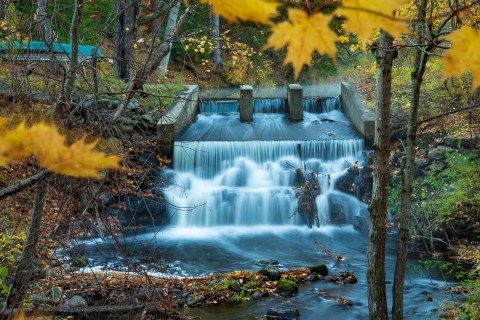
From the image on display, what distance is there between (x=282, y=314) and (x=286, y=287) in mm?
887

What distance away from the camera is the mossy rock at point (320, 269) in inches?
351

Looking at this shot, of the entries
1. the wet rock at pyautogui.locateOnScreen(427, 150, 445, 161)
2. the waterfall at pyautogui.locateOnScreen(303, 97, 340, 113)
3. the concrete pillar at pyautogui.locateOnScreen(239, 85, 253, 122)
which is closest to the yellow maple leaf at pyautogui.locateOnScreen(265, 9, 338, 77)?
the wet rock at pyautogui.locateOnScreen(427, 150, 445, 161)

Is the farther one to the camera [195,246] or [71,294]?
[195,246]

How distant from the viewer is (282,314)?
7.34 metres

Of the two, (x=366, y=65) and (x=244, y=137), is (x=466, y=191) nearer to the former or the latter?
(x=244, y=137)

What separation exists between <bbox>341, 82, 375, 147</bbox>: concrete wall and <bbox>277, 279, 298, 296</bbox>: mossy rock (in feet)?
21.0

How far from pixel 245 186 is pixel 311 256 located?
3.46 metres

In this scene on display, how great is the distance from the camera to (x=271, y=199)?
12.5 metres

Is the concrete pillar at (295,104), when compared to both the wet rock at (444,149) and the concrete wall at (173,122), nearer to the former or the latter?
the concrete wall at (173,122)

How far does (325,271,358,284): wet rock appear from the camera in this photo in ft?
28.3

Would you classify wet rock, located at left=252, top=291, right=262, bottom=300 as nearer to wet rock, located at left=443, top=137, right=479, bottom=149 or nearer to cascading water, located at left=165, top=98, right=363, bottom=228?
cascading water, located at left=165, top=98, right=363, bottom=228

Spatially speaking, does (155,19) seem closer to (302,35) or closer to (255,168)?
(255,168)

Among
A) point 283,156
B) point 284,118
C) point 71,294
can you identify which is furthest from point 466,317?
point 284,118

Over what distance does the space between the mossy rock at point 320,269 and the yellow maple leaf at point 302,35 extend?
8.66 meters
